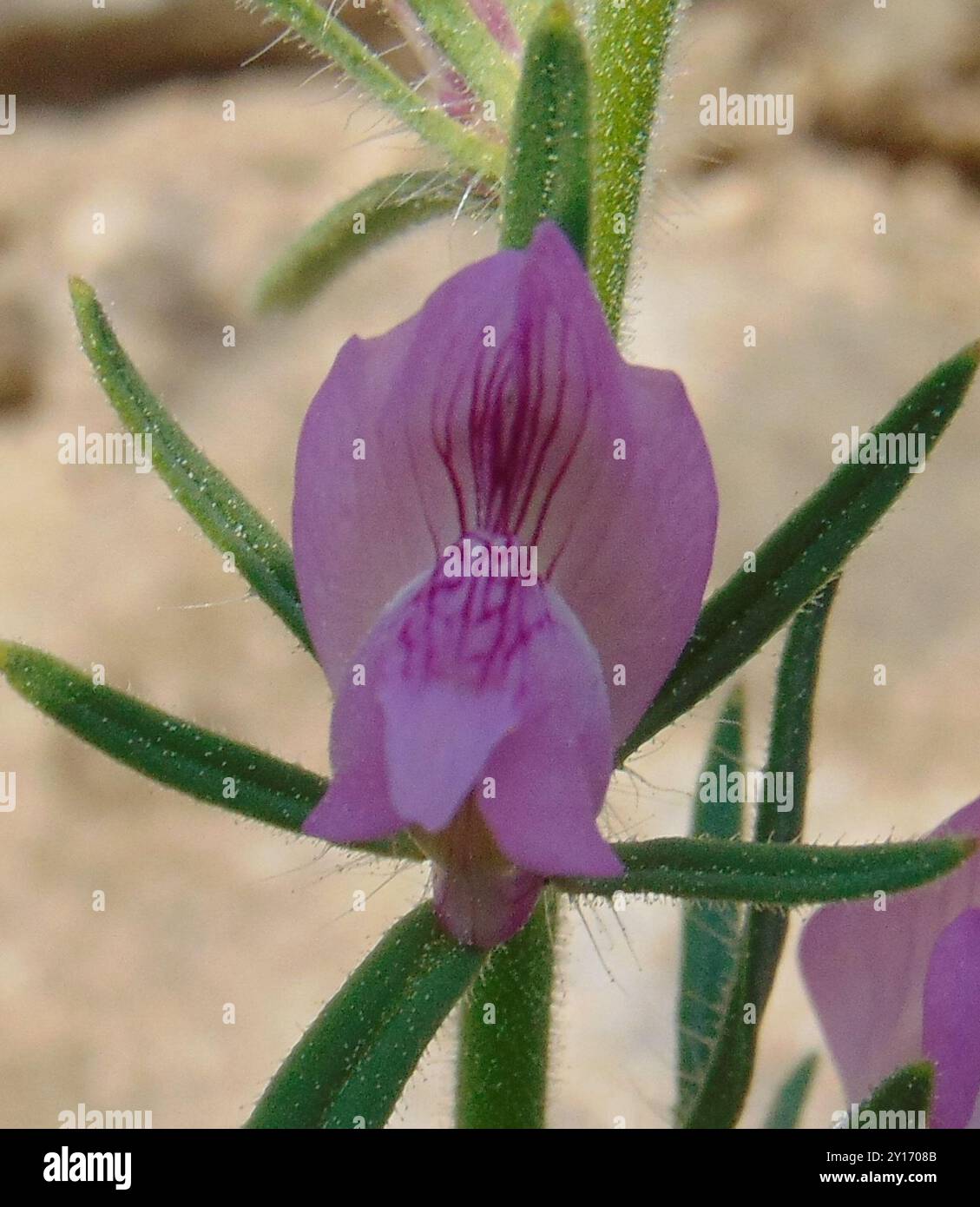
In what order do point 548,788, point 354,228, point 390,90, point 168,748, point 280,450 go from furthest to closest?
point 280,450 < point 354,228 < point 390,90 < point 168,748 < point 548,788

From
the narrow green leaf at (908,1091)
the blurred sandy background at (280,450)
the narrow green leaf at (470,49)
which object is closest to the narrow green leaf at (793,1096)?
the narrow green leaf at (908,1091)

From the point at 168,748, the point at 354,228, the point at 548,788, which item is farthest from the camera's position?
the point at 354,228

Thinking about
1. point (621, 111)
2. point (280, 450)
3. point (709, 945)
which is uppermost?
point (280, 450)

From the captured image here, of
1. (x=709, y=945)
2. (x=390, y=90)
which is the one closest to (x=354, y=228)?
(x=390, y=90)

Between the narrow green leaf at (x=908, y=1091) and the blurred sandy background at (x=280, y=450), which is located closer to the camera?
the narrow green leaf at (x=908, y=1091)

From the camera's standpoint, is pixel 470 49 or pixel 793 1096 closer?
pixel 470 49

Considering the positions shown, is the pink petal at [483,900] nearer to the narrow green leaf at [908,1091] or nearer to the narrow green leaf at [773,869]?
the narrow green leaf at [773,869]

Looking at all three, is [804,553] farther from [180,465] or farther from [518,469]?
[180,465]
